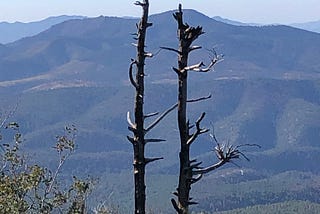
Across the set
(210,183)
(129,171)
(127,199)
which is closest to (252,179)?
(210,183)

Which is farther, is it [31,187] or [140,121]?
[31,187]

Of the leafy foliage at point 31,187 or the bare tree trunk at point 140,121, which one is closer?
the bare tree trunk at point 140,121

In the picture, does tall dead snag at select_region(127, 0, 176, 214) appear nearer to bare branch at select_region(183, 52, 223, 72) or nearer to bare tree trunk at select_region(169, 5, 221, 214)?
bare tree trunk at select_region(169, 5, 221, 214)

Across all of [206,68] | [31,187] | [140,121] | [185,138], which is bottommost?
[31,187]

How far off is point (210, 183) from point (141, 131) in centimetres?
16489

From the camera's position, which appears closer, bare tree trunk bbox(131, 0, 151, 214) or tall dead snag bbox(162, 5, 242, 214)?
tall dead snag bbox(162, 5, 242, 214)

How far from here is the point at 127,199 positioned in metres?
148

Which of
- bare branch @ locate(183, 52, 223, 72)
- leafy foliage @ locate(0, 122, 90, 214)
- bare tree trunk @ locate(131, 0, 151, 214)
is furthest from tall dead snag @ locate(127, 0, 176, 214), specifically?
leafy foliage @ locate(0, 122, 90, 214)

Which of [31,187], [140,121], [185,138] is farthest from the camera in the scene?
[31,187]

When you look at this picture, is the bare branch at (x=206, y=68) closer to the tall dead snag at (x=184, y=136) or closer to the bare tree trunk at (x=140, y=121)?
the tall dead snag at (x=184, y=136)

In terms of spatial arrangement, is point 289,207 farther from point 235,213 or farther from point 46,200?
point 46,200

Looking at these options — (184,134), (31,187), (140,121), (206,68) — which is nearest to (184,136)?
(184,134)

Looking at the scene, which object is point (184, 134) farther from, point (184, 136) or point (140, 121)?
point (140, 121)

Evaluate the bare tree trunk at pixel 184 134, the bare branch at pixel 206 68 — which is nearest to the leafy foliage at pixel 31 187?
the bare tree trunk at pixel 184 134
